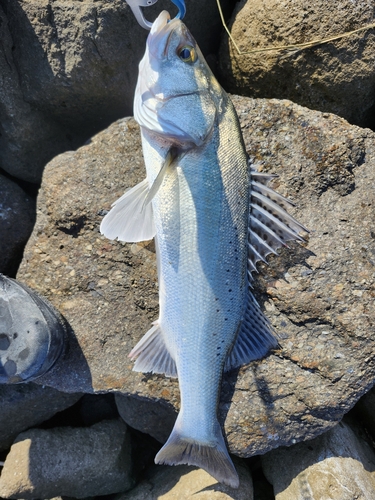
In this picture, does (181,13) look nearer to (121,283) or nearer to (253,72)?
(253,72)

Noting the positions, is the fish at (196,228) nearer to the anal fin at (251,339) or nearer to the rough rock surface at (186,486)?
the anal fin at (251,339)

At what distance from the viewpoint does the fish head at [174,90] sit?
2516 mm

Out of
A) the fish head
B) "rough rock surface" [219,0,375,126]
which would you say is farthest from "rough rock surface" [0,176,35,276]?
"rough rock surface" [219,0,375,126]

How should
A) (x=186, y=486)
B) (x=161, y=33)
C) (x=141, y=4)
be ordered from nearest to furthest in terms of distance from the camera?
1. (x=161, y=33)
2. (x=141, y=4)
3. (x=186, y=486)

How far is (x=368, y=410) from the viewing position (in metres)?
3.52

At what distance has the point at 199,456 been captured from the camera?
105 inches

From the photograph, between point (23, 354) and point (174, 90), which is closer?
point (174, 90)

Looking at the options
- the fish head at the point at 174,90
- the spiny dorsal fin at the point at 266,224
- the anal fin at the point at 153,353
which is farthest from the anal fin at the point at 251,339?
the fish head at the point at 174,90

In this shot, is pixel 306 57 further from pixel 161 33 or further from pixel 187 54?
pixel 161 33

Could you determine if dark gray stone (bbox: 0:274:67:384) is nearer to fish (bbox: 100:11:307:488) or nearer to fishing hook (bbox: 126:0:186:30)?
fish (bbox: 100:11:307:488)

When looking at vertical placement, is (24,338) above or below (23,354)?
above

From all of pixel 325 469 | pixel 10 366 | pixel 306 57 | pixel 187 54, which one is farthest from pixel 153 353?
pixel 306 57

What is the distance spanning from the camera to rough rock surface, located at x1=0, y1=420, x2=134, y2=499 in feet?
10.1

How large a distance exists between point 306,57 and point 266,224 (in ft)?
4.86
